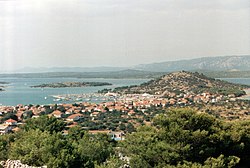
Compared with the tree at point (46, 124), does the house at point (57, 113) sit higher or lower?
lower

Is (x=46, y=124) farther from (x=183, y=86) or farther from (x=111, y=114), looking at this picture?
(x=183, y=86)

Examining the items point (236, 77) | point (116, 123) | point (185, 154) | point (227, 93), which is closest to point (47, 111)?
point (116, 123)

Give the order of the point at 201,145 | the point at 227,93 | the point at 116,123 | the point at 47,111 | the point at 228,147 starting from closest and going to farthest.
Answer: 1. the point at 201,145
2. the point at 228,147
3. the point at 116,123
4. the point at 47,111
5. the point at 227,93

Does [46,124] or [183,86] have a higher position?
[46,124]

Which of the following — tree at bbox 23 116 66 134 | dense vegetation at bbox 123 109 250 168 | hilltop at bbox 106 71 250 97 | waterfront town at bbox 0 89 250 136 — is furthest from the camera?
hilltop at bbox 106 71 250 97

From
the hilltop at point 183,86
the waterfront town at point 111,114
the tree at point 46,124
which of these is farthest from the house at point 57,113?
the hilltop at point 183,86

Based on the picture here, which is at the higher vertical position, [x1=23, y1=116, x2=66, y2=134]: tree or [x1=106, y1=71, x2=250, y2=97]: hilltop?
[x1=23, y1=116, x2=66, y2=134]: tree

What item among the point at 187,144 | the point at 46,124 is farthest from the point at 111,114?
the point at 187,144

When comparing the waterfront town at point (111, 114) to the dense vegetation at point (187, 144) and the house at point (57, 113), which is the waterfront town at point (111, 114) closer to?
the house at point (57, 113)

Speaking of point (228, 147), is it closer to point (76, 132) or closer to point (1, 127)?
point (76, 132)

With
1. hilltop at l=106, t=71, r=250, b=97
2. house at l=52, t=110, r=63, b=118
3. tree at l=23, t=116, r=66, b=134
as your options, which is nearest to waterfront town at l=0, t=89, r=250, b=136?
house at l=52, t=110, r=63, b=118

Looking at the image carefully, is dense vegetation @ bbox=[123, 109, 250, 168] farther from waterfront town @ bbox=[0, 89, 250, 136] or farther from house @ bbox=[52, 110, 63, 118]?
house @ bbox=[52, 110, 63, 118]
